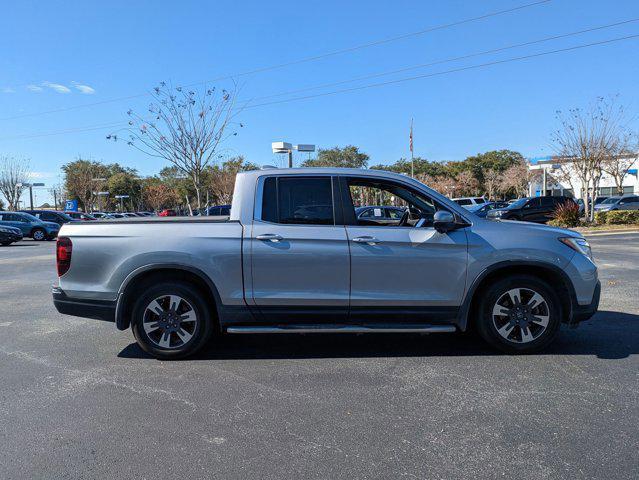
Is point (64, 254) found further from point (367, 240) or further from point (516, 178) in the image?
point (516, 178)

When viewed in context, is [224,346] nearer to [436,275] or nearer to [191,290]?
[191,290]

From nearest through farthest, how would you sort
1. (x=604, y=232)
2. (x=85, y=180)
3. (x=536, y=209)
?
(x=604, y=232), (x=536, y=209), (x=85, y=180)

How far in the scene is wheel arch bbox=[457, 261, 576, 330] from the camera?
4707mm

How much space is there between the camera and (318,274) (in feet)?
15.3

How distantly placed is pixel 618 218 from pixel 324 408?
26.2 meters

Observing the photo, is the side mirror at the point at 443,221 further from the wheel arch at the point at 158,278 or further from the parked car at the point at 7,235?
the parked car at the point at 7,235

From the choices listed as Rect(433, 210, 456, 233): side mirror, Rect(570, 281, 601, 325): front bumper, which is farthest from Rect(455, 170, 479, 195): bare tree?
Rect(433, 210, 456, 233): side mirror

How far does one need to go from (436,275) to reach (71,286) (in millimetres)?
3695

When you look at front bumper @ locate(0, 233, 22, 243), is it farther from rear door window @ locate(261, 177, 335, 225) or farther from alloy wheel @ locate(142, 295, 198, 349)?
rear door window @ locate(261, 177, 335, 225)

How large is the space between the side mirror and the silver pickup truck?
0.04ft

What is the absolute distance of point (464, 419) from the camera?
348 centimetres

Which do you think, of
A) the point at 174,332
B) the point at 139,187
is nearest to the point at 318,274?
the point at 174,332

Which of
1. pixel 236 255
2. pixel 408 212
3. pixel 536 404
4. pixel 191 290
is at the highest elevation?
pixel 408 212

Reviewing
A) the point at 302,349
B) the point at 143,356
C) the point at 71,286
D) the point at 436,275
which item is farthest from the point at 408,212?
the point at 71,286
